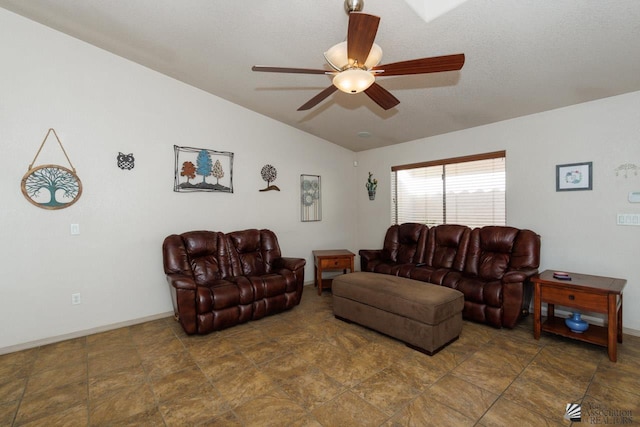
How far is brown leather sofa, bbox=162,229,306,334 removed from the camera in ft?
10.3

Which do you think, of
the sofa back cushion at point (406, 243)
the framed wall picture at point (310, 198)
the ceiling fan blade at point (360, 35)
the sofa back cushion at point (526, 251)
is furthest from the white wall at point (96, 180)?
the sofa back cushion at point (526, 251)

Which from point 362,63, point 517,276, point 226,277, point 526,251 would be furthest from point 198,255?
point 526,251

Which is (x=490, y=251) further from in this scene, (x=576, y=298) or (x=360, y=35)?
(x=360, y=35)

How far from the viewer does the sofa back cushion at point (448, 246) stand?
3.92m

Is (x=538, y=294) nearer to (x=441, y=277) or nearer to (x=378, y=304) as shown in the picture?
(x=441, y=277)

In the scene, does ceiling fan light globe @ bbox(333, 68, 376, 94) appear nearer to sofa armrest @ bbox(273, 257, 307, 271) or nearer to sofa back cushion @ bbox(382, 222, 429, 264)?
sofa armrest @ bbox(273, 257, 307, 271)

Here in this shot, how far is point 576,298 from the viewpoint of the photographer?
2.68m

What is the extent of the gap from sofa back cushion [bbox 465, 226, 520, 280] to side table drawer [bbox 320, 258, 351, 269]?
1.73 m

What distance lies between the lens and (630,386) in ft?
7.13

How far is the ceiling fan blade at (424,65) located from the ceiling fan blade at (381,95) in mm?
198

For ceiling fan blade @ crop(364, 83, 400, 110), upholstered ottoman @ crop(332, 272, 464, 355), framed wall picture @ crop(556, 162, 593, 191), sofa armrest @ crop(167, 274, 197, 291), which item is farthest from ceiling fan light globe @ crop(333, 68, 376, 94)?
framed wall picture @ crop(556, 162, 593, 191)

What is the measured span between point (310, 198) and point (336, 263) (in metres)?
1.30

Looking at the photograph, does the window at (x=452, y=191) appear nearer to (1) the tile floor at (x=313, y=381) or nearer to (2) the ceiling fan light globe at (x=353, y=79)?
(1) the tile floor at (x=313, y=381)

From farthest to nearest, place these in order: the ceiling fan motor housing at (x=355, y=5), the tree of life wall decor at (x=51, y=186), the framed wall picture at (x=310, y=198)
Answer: the framed wall picture at (x=310, y=198), the tree of life wall decor at (x=51, y=186), the ceiling fan motor housing at (x=355, y=5)
